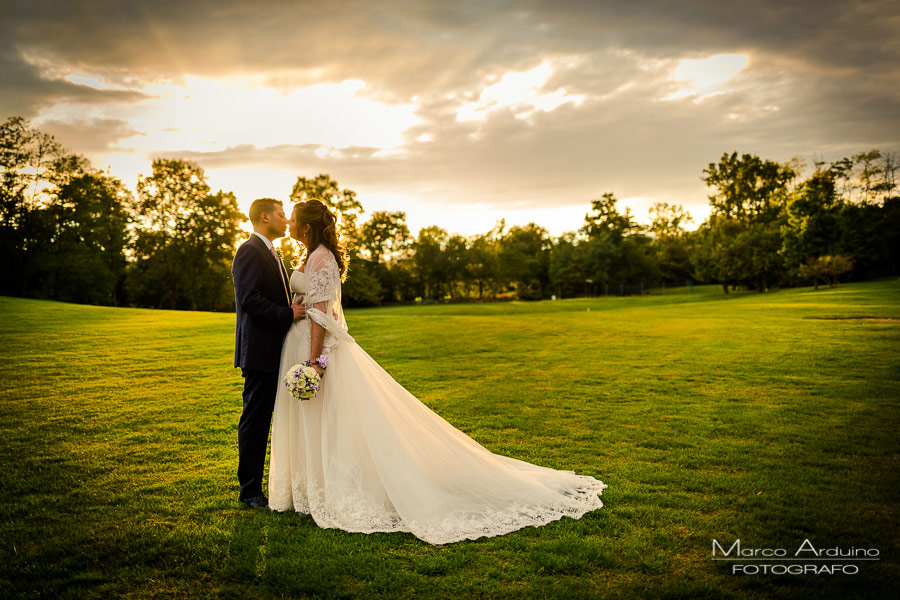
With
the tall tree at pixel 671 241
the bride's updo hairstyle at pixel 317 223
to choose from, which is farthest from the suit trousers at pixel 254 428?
the tall tree at pixel 671 241

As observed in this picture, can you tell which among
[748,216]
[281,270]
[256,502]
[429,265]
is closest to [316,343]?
[281,270]

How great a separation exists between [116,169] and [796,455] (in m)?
68.2

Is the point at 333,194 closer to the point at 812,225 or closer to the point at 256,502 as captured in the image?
the point at 812,225

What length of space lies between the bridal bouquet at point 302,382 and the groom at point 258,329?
516mm

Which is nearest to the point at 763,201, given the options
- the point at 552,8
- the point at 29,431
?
the point at 552,8

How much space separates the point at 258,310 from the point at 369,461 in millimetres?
1878

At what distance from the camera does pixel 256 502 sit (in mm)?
5137

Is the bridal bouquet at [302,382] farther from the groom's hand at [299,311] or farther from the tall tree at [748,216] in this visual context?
the tall tree at [748,216]

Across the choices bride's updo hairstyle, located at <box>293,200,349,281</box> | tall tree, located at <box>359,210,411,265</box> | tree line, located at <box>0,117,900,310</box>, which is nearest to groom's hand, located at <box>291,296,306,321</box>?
bride's updo hairstyle, located at <box>293,200,349,281</box>

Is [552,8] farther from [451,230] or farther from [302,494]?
[451,230]

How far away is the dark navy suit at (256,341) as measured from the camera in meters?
4.96

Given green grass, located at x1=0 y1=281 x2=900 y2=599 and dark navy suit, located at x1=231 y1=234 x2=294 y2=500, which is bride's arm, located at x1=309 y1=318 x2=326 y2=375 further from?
green grass, located at x1=0 y1=281 x2=900 y2=599

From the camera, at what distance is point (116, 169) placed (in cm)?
5638

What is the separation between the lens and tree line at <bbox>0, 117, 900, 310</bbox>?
47.8m
